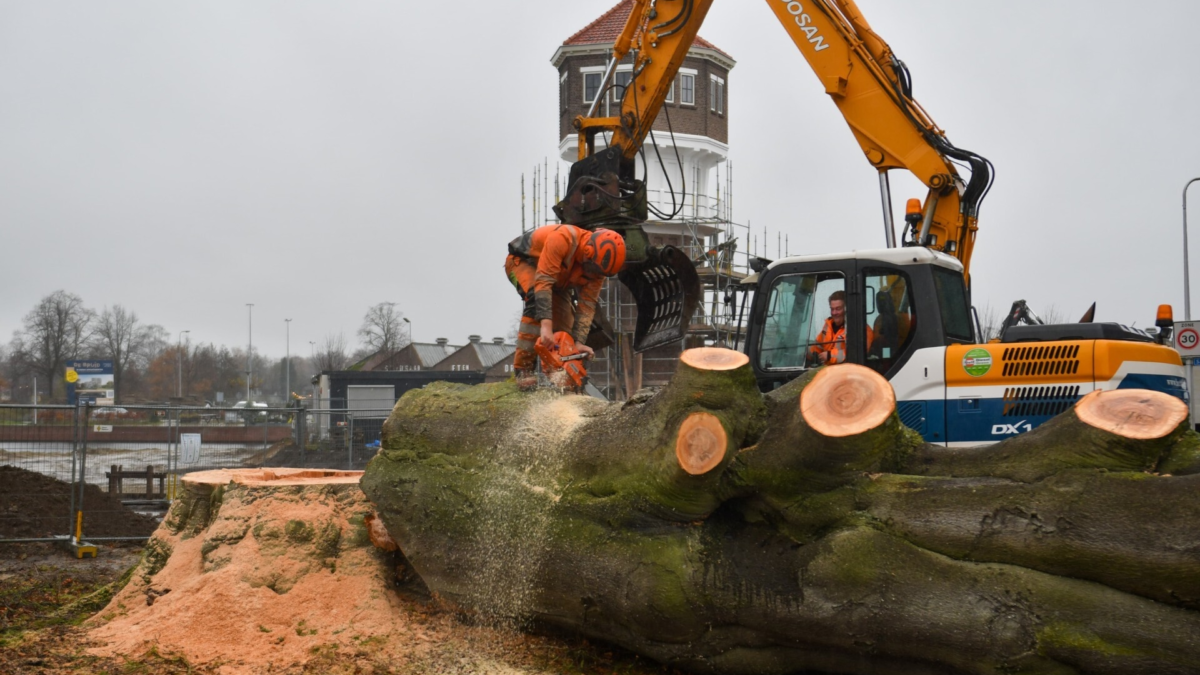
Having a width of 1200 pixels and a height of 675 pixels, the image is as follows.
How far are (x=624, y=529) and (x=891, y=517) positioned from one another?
4.10ft

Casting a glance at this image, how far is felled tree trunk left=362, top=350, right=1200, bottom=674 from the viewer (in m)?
3.66

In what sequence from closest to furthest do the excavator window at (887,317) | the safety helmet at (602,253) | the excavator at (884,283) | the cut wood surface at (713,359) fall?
the cut wood surface at (713,359), the excavator at (884,283), the excavator window at (887,317), the safety helmet at (602,253)

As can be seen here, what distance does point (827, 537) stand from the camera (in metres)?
4.21

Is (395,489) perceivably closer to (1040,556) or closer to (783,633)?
(783,633)

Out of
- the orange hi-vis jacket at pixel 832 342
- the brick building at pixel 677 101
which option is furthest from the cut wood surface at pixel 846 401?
the brick building at pixel 677 101

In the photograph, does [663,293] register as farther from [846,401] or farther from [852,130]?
[846,401]

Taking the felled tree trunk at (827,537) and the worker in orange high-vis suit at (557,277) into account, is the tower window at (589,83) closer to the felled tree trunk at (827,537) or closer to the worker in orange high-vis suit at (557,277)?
the worker in orange high-vis suit at (557,277)

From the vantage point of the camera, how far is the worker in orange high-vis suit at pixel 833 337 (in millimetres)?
6953

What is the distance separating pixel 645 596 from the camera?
15.0 feet

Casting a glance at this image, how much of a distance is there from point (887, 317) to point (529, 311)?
235 cm

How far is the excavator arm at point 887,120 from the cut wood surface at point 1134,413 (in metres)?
4.37

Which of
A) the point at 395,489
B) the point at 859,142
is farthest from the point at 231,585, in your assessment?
the point at 859,142

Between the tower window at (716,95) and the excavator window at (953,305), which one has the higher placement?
the tower window at (716,95)

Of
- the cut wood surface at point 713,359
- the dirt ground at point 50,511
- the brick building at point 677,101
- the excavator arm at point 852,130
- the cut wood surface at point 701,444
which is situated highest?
the brick building at point 677,101
